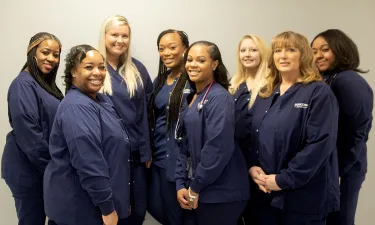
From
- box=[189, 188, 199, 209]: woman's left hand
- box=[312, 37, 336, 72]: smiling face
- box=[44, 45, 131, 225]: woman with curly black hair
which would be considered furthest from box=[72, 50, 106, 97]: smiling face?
box=[312, 37, 336, 72]: smiling face

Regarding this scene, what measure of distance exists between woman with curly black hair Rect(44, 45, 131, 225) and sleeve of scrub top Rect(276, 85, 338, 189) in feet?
3.00

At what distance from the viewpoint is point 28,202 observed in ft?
7.29

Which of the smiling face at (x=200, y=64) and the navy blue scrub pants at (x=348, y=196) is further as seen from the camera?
the navy blue scrub pants at (x=348, y=196)

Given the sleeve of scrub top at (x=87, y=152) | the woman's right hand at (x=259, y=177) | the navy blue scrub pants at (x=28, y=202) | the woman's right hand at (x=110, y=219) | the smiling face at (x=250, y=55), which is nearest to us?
the sleeve of scrub top at (x=87, y=152)

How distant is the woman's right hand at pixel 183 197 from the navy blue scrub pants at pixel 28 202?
0.90 meters

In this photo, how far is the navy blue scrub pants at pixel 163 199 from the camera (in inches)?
91.8

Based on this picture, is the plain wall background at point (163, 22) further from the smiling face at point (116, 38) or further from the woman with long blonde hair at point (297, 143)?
the woman with long blonde hair at point (297, 143)

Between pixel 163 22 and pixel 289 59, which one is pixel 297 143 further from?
pixel 163 22

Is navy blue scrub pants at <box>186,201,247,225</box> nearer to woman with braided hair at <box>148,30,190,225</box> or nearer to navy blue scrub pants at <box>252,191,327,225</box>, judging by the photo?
navy blue scrub pants at <box>252,191,327,225</box>

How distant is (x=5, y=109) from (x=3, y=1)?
0.83 m

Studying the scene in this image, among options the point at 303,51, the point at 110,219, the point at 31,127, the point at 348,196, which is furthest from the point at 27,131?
the point at 348,196

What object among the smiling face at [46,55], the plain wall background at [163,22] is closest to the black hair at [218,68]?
the plain wall background at [163,22]

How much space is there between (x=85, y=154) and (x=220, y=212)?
827 mm

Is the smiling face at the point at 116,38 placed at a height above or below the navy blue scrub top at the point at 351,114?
above
